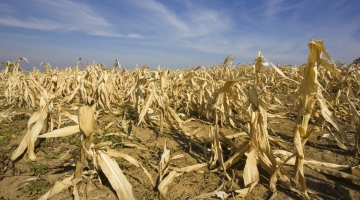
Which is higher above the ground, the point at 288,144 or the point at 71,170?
the point at 288,144

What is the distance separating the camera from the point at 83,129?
1542mm

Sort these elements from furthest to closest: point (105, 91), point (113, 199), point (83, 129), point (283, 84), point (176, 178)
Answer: point (283, 84), point (105, 91), point (176, 178), point (113, 199), point (83, 129)

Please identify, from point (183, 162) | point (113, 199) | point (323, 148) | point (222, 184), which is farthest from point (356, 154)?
point (113, 199)

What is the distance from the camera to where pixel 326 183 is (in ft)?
6.65

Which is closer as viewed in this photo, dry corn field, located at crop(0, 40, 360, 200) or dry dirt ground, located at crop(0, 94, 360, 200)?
dry corn field, located at crop(0, 40, 360, 200)

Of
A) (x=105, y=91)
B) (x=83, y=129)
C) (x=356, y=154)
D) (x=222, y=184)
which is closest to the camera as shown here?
(x=83, y=129)

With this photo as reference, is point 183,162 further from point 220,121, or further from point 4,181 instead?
point 4,181

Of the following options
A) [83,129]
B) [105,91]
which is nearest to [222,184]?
[83,129]

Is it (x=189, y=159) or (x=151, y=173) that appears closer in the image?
(x=151, y=173)

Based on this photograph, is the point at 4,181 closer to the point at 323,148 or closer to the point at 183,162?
the point at 183,162

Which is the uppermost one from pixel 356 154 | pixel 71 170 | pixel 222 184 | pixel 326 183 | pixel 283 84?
pixel 283 84

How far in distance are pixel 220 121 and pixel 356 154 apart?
1789 millimetres

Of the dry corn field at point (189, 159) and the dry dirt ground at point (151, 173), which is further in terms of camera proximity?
the dry dirt ground at point (151, 173)

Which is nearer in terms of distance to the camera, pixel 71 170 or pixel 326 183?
pixel 326 183
